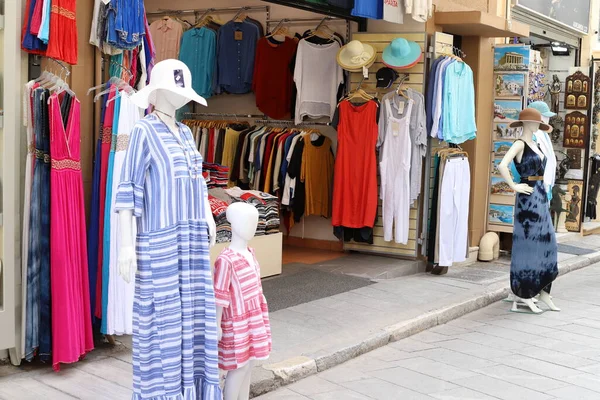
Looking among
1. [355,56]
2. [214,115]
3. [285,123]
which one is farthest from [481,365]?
[214,115]

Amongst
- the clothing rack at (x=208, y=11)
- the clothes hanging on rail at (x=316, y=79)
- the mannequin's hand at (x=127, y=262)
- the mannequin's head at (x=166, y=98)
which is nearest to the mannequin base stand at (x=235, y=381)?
the mannequin's hand at (x=127, y=262)

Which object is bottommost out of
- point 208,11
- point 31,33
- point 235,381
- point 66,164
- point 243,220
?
point 235,381

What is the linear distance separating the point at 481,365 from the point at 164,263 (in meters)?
3.03

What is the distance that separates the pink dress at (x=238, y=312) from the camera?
14.7 ft

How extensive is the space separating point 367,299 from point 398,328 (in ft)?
3.25

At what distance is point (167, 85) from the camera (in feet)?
14.1

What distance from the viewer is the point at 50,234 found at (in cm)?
526

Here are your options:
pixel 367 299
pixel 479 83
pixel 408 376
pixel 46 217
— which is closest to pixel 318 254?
pixel 367 299

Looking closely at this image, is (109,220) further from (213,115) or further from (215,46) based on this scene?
(213,115)

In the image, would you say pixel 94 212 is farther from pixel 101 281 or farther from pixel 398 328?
pixel 398 328

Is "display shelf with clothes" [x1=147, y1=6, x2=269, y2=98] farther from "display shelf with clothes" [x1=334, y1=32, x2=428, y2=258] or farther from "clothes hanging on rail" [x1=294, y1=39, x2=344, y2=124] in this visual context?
"display shelf with clothes" [x1=334, y1=32, x2=428, y2=258]

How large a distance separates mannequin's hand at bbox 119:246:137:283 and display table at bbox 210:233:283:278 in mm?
4355

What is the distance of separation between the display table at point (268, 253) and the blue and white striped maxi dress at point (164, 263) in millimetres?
4073

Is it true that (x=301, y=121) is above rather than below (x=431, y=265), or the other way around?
above
